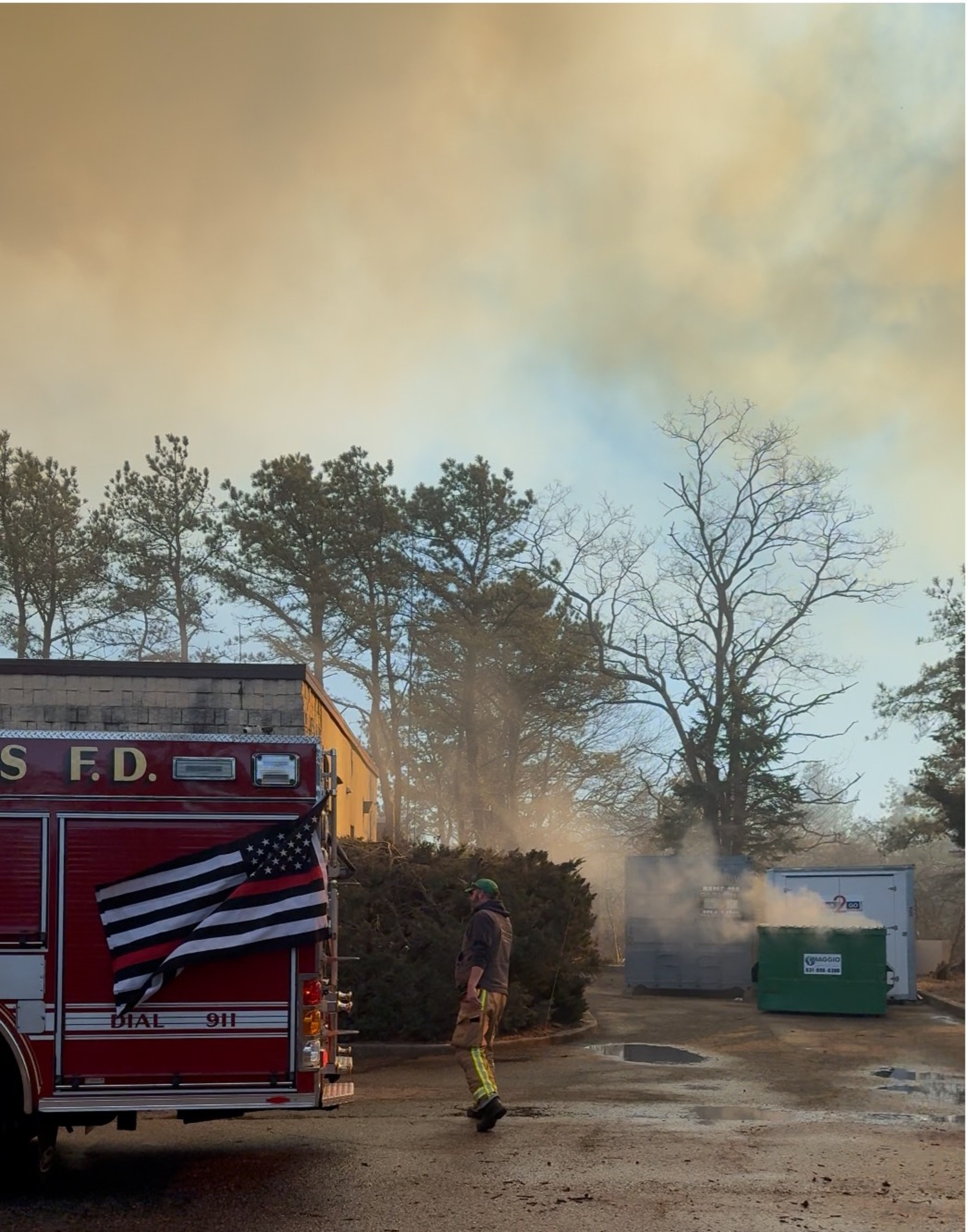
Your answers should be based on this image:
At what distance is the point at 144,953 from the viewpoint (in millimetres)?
7379

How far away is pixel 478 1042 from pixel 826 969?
1156cm

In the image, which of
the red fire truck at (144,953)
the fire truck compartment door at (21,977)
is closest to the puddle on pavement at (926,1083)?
the red fire truck at (144,953)

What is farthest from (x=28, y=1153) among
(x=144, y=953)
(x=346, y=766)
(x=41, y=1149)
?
(x=346, y=766)

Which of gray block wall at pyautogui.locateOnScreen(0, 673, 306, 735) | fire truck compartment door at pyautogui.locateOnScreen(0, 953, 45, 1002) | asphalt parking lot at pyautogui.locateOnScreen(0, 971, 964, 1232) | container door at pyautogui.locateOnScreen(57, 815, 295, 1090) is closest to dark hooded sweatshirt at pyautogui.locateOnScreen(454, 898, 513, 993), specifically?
asphalt parking lot at pyautogui.locateOnScreen(0, 971, 964, 1232)

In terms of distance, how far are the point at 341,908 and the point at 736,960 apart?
11.1 metres

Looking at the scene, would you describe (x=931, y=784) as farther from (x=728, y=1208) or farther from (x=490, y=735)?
(x=728, y=1208)

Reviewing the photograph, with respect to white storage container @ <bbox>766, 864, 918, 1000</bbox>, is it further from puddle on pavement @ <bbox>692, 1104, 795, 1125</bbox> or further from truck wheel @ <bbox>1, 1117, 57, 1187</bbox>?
truck wheel @ <bbox>1, 1117, 57, 1187</bbox>

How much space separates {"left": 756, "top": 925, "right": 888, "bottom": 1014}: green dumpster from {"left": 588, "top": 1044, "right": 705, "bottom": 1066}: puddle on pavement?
4.78 meters

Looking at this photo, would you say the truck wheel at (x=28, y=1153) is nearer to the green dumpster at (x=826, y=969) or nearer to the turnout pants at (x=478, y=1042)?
the turnout pants at (x=478, y=1042)

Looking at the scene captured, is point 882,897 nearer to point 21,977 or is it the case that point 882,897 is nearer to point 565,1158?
point 565,1158

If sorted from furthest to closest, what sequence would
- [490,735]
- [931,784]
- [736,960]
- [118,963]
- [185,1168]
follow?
1. [490,735]
2. [931,784]
3. [736,960]
4. [185,1168]
5. [118,963]

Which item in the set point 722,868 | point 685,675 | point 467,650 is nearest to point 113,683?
point 722,868

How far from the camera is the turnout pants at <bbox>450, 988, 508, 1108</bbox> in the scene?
9.13 metres

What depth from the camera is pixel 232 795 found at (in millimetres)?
7625
